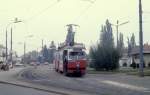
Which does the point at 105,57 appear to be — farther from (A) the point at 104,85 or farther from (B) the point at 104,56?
(A) the point at 104,85

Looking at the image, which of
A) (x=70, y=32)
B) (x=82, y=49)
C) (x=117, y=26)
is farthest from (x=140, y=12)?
(x=117, y=26)

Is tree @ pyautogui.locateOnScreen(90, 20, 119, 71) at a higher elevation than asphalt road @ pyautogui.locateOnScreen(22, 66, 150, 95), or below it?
higher

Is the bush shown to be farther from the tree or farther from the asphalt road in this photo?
the asphalt road

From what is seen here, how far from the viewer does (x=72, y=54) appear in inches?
2168

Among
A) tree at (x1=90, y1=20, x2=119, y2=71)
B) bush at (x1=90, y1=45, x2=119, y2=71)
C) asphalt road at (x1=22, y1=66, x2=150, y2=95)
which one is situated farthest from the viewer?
tree at (x1=90, y1=20, x2=119, y2=71)

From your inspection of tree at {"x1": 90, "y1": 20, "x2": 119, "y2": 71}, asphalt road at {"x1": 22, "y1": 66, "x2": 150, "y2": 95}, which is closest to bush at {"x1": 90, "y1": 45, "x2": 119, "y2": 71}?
tree at {"x1": 90, "y1": 20, "x2": 119, "y2": 71}

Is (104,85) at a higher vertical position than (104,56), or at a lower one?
lower

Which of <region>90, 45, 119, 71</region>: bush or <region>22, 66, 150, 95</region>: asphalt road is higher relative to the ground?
<region>90, 45, 119, 71</region>: bush

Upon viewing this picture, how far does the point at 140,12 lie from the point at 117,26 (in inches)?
1541

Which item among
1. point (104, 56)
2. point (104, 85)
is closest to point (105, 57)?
point (104, 56)

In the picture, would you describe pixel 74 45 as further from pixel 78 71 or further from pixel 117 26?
pixel 117 26

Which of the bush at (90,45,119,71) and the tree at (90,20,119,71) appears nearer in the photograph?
the bush at (90,45,119,71)

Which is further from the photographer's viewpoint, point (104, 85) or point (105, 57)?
point (105, 57)

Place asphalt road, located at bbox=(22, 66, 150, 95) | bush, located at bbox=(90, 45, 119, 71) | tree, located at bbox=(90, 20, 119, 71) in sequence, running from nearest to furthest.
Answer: asphalt road, located at bbox=(22, 66, 150, 95) < bush, located at bbox=(90, 45, 119, 71) < tree, located at bbox=(90, 20, 119, 71)
